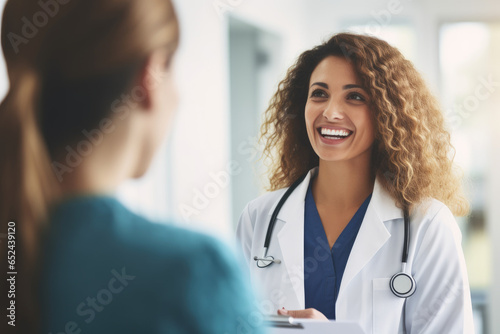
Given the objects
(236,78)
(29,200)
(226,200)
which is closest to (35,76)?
(29,200)

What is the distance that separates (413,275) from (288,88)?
0.69m

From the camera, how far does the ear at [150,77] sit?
521 millimetres

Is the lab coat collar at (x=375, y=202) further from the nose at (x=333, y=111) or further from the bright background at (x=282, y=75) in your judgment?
the bright background at (x=282, y=75)

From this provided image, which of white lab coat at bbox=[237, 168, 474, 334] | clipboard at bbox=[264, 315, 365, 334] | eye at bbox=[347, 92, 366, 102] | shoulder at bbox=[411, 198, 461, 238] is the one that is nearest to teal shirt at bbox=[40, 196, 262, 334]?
clipboard at bbox=[264, 315, 365, 334]

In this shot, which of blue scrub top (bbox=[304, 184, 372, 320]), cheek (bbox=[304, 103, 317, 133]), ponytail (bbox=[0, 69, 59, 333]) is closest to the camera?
ponytail (bbox=[0, 69, 59, 333])

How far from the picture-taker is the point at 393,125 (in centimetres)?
149

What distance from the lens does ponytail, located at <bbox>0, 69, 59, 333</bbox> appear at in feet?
1.63

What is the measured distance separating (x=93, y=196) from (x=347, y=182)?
1114 mm

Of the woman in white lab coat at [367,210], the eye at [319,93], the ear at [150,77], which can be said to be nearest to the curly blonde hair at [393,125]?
the woman in white lab coat at [367,210]

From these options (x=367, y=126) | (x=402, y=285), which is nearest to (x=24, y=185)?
(x=402, y=285)

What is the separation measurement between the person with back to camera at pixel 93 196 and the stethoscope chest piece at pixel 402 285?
0.86 metres

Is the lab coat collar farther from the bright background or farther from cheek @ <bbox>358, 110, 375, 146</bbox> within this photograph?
the bright background

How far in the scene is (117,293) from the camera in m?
0.53

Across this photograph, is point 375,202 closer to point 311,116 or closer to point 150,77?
point 311,116
